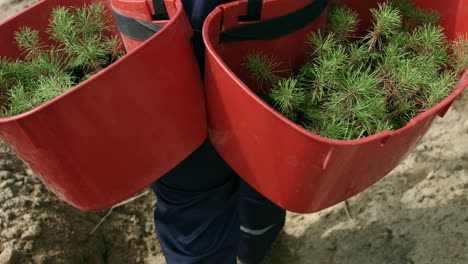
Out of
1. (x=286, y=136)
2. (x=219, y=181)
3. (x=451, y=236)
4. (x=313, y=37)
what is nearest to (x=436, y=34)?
(x=313, y=37)

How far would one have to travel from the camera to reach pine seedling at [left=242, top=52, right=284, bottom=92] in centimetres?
72

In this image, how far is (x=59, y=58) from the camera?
828 mm


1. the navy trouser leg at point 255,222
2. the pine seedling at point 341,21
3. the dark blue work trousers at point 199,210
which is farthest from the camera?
the navy trouser leg at point 255,222

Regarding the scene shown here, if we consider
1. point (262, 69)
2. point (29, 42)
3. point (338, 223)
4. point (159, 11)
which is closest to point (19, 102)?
point (29, 42)

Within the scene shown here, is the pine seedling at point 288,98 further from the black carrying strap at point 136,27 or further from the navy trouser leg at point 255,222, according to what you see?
the navy trouser leg at point 255,222

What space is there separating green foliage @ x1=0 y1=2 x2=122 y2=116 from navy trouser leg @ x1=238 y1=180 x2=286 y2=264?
21.1 inches

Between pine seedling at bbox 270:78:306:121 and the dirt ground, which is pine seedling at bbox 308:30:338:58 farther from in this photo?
the dirt ground

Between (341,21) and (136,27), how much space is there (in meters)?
0.38

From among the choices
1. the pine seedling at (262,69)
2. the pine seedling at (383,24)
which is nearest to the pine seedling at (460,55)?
the pine seedling at (383,24)

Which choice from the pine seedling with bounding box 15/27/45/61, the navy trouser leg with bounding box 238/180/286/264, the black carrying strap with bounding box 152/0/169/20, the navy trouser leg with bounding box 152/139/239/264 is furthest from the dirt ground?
the black carrying strap with bounding box 152/0/169/20

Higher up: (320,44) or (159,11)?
(159,11)

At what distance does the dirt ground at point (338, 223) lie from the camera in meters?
1.38

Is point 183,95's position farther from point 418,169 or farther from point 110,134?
point 418,169

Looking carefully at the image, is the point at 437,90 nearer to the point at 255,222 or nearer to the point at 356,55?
the point at 356,55
